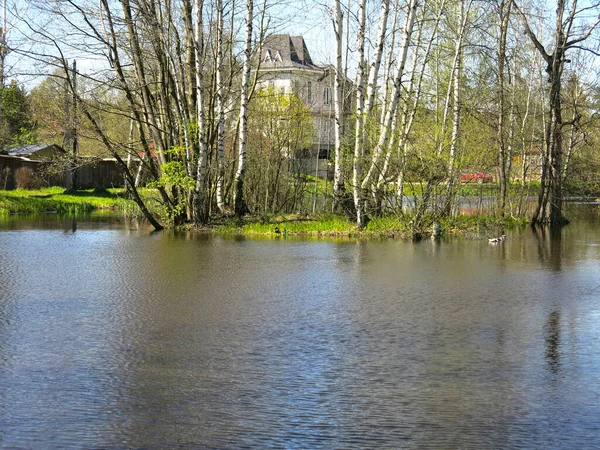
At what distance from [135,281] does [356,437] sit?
345 inches

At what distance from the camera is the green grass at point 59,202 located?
36.3 meters

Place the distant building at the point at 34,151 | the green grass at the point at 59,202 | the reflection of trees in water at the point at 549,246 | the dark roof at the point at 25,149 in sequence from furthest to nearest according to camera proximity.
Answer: the dark roof at the point at 25,149 → the distant building at the point at 34,151 → the green grass at the point at 59,202 → the reflection of trees in water at the point at 549,246

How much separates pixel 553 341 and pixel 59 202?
31.9 meters

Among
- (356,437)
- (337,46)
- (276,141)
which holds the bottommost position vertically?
(356,437)

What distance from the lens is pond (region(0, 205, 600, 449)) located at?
6.42m

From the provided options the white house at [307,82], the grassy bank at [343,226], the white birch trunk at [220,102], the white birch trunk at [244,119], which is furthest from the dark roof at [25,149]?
the grassy bank at [343,226]

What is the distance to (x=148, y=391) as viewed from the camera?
7.43 metres

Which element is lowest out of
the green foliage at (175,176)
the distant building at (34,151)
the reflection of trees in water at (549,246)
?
the reflection of trees in water at (549,246)

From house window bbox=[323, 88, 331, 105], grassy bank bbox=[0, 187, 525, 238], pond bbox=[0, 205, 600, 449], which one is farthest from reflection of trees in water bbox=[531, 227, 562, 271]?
house window bbox=[323, 88, 331, 105]

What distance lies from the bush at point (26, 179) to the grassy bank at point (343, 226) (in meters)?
24.2

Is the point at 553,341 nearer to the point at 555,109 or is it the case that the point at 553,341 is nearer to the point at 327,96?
the point at 555,109

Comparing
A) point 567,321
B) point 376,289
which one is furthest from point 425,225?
point 567,321

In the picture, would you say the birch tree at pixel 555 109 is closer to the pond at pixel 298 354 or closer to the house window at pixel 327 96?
the pond at pixel 298 354

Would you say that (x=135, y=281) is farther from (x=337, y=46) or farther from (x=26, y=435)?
(x=337, y=46)
